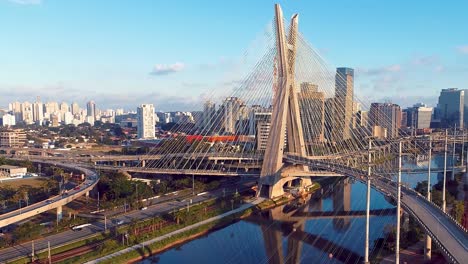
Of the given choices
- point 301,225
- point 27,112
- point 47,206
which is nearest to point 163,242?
point 47,206

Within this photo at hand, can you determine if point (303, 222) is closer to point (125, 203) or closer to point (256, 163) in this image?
point (125, 203)

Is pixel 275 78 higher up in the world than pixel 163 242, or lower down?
higher up

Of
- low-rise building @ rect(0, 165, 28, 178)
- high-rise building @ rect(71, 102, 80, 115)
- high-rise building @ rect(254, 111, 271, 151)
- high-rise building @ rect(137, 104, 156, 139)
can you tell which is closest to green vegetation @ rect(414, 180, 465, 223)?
high-rise building @ rect(254, 111, 271, 151)

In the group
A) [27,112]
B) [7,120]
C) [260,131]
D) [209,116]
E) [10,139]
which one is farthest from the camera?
[27,112]

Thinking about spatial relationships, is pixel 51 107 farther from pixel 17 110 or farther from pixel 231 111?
pixel 231 111

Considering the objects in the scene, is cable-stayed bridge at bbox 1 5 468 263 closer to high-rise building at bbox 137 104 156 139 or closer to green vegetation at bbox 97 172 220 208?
green vegetation at bbox 97 172 220 208

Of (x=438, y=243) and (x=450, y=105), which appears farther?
(x=450, y=105)

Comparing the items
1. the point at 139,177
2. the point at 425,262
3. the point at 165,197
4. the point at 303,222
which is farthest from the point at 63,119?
the point at 425,262
